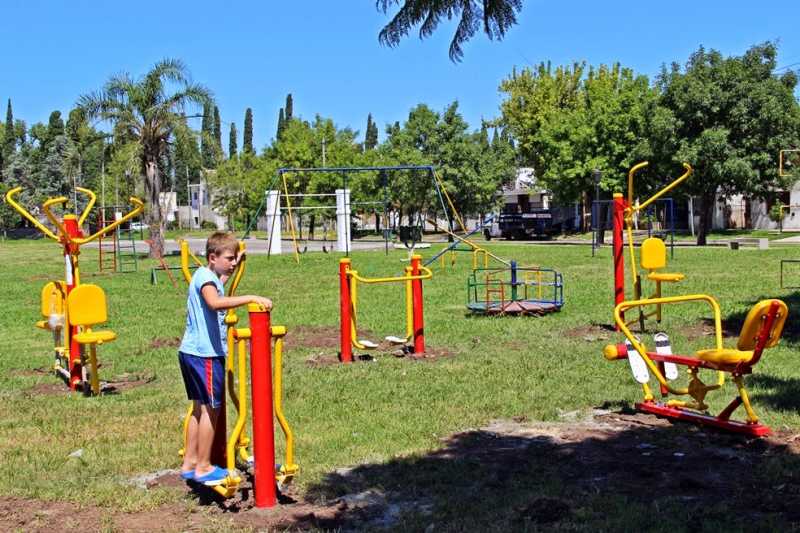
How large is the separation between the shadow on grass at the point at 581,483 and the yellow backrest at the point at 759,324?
26.3 inches

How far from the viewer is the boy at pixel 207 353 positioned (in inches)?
195

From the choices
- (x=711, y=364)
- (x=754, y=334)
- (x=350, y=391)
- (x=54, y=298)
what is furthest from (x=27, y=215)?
(x=754, y=334)

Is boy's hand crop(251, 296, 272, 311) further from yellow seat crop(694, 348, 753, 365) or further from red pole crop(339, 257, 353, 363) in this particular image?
red pole crop(339, 257, 353, 363)

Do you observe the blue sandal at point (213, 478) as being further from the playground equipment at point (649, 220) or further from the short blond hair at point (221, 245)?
the playground equipment at point (649, 220)

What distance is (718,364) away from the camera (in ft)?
19.7

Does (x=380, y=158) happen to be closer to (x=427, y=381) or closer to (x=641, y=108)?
(x=641, y=108)

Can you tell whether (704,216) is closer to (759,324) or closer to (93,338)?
(759,324)

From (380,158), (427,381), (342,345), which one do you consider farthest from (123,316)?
(380,158)

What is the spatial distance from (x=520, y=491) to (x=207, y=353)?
77.2 inches

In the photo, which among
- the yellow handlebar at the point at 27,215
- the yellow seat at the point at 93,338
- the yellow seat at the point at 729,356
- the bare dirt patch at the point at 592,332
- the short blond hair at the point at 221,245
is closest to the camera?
the short blond hair at the point at 221,245

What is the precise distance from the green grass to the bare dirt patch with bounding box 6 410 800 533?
260 mm

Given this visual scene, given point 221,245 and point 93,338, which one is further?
point 93,338

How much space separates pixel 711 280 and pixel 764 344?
1334cm

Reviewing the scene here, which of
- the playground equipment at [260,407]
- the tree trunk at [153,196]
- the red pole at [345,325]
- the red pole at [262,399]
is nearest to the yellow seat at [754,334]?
the playground equipment at [260,407]
